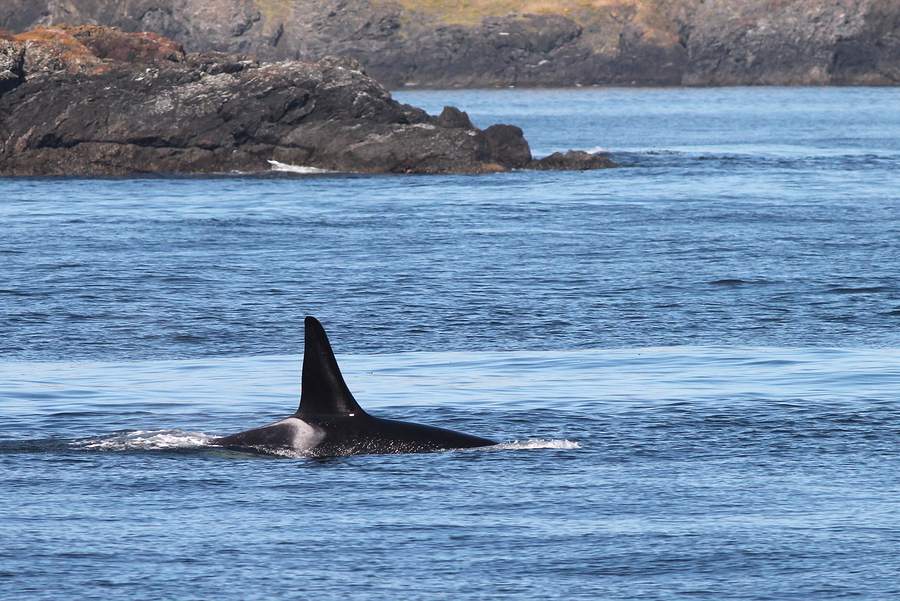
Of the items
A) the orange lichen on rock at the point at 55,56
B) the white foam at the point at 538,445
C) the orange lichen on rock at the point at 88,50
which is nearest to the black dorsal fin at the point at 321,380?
the white foam at the point at 538,445

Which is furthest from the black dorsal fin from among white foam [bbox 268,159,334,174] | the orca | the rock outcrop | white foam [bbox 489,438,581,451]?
the rock outcrop

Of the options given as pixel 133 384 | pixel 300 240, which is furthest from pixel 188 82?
pixel 133 384

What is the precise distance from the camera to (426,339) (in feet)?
61.3

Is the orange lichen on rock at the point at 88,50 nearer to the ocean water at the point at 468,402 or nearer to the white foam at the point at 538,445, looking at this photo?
the ocean water at the point at 468,402

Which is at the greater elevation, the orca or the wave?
the orca

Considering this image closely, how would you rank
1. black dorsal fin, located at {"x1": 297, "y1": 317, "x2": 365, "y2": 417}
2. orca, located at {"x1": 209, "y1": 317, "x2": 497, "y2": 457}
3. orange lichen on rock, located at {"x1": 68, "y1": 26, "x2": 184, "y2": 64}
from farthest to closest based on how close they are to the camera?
orange lichen on rock, located at {"x1": 68, "y1": 26, "x2": 184, "y2": 64} < orca, located at {"x1": 209, "y1": 317, "x2": 497, "y2": 457} < black dorsal fin, located at {"x1": 297, "y1": 317, "x2": 365, "y2": 417}

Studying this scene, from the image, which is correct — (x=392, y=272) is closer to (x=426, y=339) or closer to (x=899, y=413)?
(x=426, y=339)

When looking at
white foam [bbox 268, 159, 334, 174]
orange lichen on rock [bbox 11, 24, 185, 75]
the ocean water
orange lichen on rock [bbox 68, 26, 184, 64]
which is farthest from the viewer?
orange lichen on rock [bbox 68, 26, 184, 64]

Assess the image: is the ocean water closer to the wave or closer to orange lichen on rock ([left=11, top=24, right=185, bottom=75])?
the wave

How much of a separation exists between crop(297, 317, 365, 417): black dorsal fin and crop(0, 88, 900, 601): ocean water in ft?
1.80

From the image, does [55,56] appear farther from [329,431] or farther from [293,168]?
[329,431]

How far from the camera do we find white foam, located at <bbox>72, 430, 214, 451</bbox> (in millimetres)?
12047

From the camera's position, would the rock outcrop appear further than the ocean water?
Yes

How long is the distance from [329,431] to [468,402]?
3.14 metres
